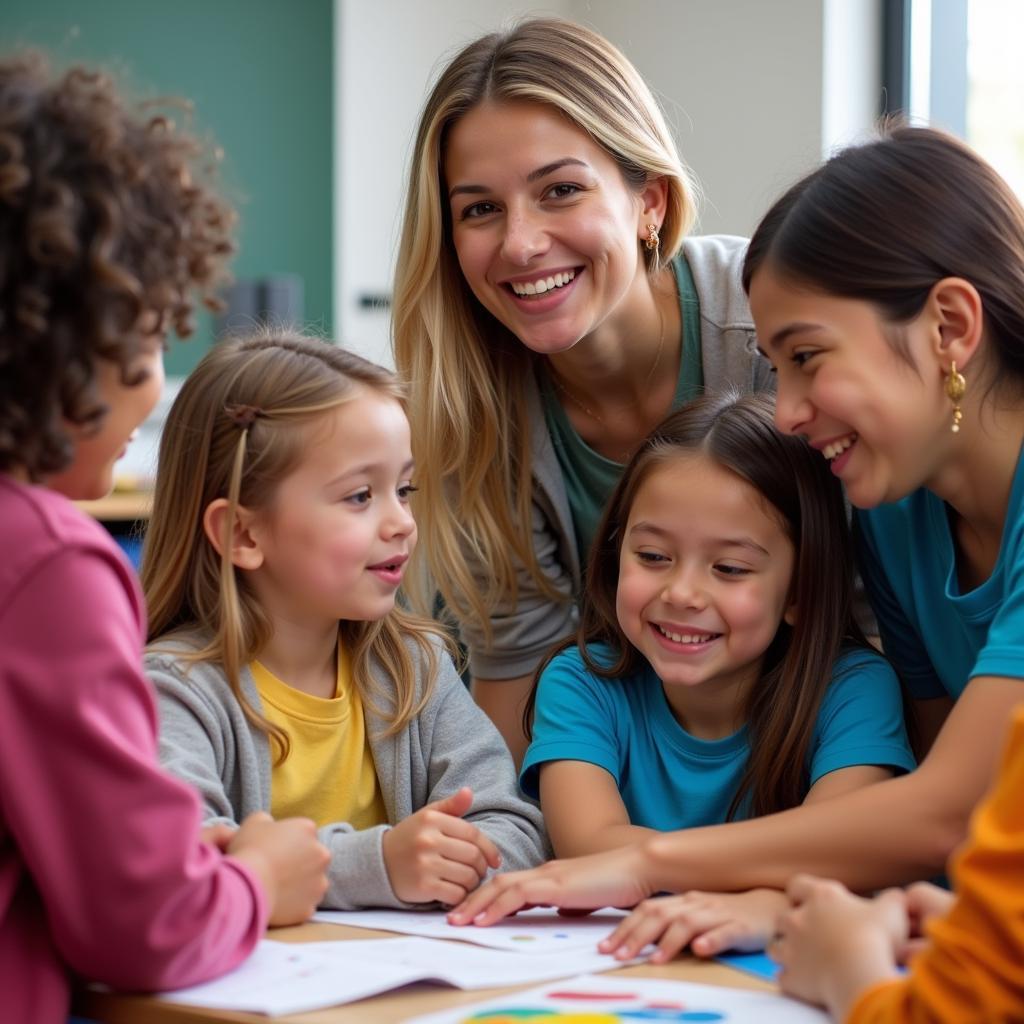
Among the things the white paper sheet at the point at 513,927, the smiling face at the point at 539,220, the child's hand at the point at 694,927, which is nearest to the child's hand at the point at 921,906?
the child's hand at the point at 694,927

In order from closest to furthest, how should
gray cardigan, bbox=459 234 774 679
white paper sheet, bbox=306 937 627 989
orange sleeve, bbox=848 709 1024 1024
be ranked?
orange sleeve, bbox=848 709 1024 1024
white paper sheet, bbox=306 937 627 989
gray cardigan, bbox=459 234 774 679

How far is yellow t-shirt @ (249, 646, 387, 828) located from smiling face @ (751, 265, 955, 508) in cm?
54

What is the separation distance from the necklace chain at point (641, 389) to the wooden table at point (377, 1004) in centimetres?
96

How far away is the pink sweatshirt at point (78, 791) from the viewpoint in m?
0.94

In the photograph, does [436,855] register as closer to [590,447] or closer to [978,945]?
[978,945]

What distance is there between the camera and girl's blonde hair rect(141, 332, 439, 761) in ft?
4.96

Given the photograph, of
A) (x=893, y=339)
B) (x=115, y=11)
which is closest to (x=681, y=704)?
(x=893, y=339)

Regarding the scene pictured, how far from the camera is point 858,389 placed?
4.18 feet

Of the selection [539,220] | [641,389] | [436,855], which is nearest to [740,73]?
[641,389]

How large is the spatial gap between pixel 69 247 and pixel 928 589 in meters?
0.90

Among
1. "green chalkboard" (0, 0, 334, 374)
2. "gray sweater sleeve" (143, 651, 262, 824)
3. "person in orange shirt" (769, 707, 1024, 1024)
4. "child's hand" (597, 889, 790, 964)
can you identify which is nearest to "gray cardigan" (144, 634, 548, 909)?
"gray sweater sleeve" (143, 651, 262, 824)

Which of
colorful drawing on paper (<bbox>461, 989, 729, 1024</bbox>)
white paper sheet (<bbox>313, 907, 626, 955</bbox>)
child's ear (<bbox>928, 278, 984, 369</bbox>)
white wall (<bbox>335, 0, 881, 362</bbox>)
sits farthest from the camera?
white wall (<bbox>335, 0, 881, 362</bbox>)

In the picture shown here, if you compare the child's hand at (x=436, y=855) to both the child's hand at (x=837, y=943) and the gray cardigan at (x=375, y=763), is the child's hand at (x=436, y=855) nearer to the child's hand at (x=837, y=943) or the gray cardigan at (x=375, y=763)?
the gray cardigan at (x=375, y=763)

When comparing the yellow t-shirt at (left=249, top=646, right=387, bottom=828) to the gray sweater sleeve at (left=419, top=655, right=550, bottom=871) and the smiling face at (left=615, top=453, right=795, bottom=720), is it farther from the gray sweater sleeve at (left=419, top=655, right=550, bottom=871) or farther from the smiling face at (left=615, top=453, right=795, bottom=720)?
the smiling face at (left=615, top=453, right=795, bottom=720)
